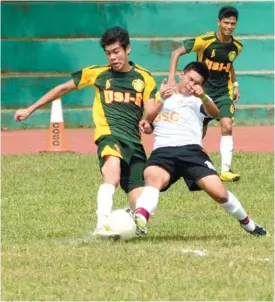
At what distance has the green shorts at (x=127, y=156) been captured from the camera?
31.0 ft

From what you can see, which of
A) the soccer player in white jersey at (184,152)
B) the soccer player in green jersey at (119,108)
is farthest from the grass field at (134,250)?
the soccer player in green jersey at (119,108)

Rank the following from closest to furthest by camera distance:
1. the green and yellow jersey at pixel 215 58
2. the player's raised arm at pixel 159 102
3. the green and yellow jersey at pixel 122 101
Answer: the player's raised arm at pixel 159 102 → the green and yellow jersey at pixel 122 101 → the green and yellow jersey at pixel 215 58

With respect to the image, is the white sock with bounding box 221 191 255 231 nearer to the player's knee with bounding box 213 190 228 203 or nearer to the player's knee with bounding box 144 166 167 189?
the player's knee with bounding box 213 190 228 203

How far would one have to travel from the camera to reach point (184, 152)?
9.25 meters

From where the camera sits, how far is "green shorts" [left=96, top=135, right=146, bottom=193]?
31.0 ft

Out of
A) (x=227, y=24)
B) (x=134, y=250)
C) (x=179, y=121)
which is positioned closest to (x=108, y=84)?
(x=179, y=121)

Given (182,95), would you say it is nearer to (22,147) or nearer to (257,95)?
(22,147)

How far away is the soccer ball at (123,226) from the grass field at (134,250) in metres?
0.08

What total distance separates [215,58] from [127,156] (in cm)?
487

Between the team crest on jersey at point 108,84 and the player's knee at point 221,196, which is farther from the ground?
the team crest on jersey at point 108,84

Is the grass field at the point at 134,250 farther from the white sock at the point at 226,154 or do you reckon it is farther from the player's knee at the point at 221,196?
the white sock at the point at 226,154

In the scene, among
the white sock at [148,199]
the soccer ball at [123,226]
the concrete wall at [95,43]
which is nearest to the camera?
the soccer ball at [123,226]

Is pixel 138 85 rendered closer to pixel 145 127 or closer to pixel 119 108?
pixel 119 108

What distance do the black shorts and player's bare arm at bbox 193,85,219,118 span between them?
1.00ft
